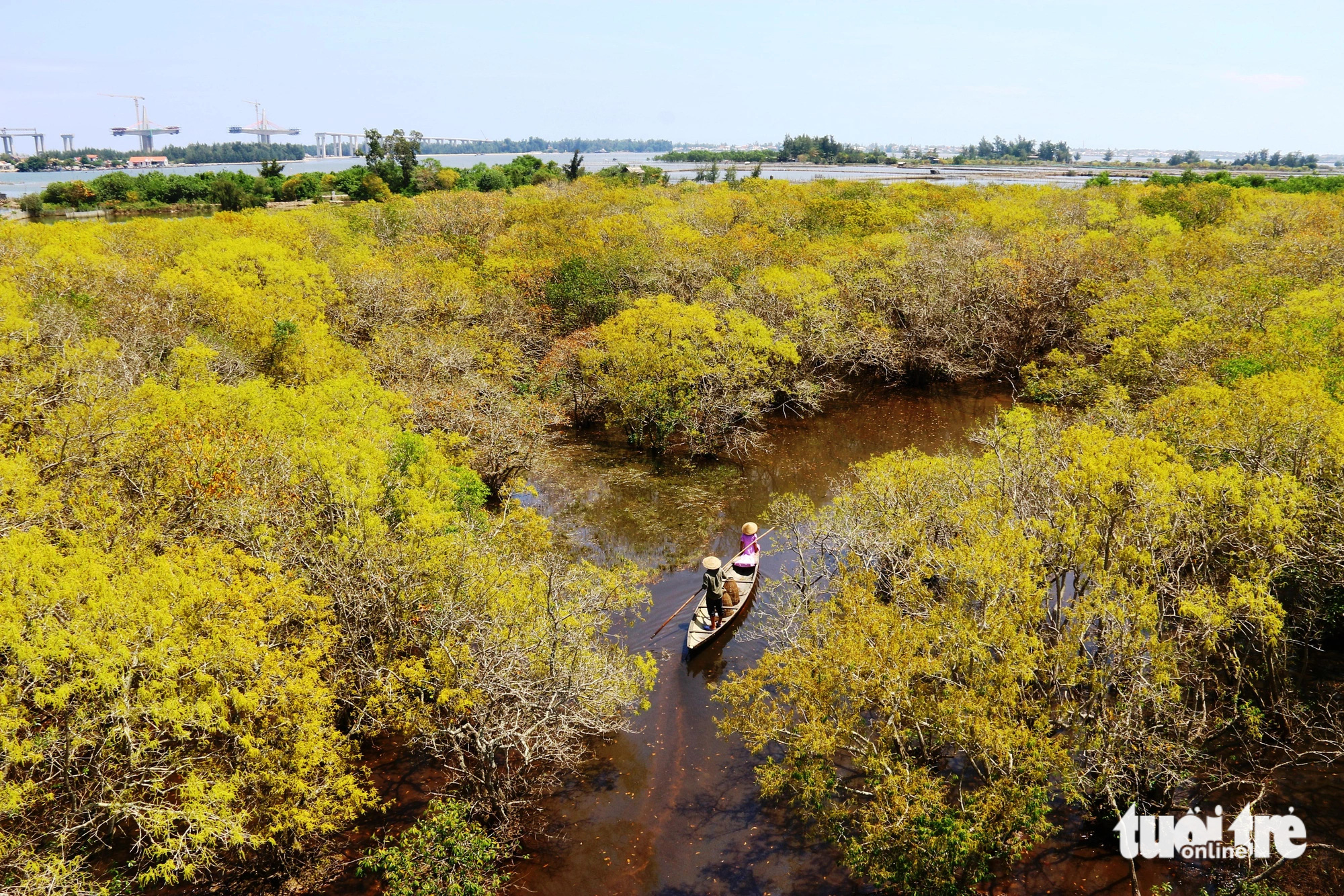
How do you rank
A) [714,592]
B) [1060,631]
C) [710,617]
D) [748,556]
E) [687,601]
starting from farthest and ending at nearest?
[748,556] < [687,601] < [710,617] < [714,592] < [1060,631]

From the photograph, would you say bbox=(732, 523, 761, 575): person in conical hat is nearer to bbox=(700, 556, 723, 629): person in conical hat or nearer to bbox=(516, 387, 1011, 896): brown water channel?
bbox=(516, 387, 1011, 896): brown water channel

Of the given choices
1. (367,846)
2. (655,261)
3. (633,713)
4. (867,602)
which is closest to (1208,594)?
(867,602)

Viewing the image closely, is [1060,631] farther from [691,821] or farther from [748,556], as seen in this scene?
[748,556]

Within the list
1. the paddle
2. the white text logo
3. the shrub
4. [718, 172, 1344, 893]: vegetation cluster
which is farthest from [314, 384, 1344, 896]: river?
the shrub

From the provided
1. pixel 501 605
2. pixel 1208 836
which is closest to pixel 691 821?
pixel 501 605

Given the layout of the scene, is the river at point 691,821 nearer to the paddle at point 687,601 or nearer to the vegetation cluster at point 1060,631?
the paddle at point 687,601
